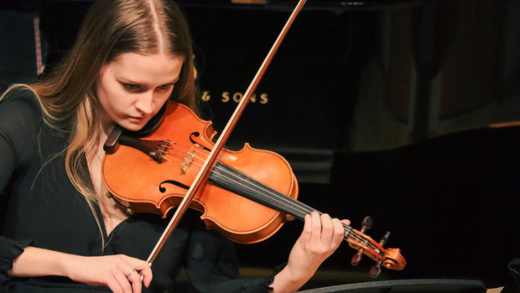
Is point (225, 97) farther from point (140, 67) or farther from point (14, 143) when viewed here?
point (14, 143)

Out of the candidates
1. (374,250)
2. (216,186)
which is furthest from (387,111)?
(216,186)

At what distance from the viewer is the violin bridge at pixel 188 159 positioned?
3.54ft

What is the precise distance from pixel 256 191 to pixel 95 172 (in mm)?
436

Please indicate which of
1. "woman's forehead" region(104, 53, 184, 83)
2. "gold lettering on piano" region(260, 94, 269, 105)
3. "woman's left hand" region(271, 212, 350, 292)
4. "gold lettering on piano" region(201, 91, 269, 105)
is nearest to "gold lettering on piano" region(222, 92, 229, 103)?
"gold lettering on piano" region(201, 91, 269, 105)

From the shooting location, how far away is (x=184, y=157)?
110 centimetres

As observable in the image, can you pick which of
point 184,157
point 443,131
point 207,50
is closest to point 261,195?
point 184,157

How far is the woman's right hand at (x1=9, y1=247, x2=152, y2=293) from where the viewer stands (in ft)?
2.97

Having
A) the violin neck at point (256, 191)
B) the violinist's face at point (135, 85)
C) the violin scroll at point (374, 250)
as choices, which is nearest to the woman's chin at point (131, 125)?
the violinist's face at point (135, 85)

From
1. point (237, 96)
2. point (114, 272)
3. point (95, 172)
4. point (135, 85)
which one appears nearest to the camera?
point (114, 272)

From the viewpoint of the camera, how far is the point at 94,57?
1.03 metres

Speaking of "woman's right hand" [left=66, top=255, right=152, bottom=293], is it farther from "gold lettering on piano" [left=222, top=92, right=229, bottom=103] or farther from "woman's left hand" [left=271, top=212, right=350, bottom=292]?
"gold lettering on piano" [left=222, top=92, right=229, bottom=103]

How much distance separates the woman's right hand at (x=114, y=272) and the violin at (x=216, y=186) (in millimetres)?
156

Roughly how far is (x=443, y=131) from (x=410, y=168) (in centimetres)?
16

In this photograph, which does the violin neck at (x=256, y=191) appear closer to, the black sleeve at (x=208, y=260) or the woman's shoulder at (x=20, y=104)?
the black sleeve at (x=208, y=260)
